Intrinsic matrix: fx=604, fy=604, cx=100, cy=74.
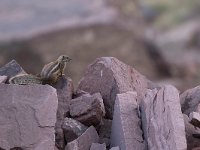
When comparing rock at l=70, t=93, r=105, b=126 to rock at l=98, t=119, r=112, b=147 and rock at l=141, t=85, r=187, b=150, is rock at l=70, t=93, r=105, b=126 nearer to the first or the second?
rock at l=98, t=119, r=112, b=147

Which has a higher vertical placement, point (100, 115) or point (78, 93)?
point (78, 93)

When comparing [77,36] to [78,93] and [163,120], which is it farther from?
[163,120]

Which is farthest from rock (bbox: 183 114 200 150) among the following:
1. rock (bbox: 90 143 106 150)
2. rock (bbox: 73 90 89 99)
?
rock (bbox: 73 90 89 99)

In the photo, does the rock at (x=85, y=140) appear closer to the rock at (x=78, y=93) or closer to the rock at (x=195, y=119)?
the rock at (x=78, y=93)

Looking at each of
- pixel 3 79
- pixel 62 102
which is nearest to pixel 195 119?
pixel 62 102

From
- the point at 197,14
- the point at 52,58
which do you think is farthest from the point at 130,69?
the point at 197,14
